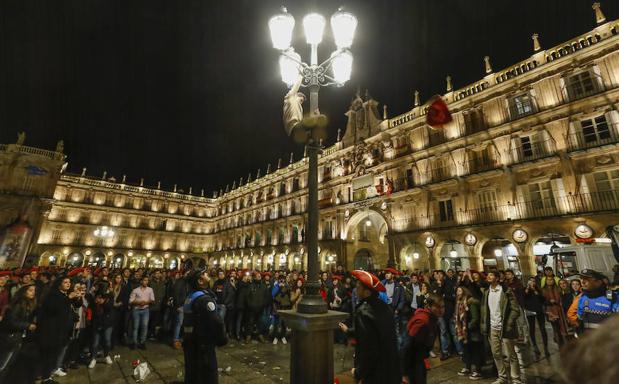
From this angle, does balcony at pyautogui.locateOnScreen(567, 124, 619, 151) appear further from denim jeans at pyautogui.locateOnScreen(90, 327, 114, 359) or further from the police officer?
denim jeans at pyautogui.locateOnScreen(90, 327, 114, 359)

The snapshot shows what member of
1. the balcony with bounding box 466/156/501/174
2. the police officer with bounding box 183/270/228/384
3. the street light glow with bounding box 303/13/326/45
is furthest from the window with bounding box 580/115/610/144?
the police officer with bounding box 183/270/228/384

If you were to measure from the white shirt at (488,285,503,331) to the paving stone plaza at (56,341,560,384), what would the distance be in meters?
1.11

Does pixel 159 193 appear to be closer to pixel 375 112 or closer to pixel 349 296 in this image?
pixel 375 112

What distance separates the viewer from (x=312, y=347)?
365 cm

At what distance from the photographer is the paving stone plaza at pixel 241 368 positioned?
5391 millimetres

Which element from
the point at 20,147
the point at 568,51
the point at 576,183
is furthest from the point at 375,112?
the point at 20,147

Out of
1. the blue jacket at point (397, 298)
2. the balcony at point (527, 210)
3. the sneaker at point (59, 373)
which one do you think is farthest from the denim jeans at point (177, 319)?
the balcony at point (527, 210)

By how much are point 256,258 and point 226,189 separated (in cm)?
2070

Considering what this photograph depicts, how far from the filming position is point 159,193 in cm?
4931

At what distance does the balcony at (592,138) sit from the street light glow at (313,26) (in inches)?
641

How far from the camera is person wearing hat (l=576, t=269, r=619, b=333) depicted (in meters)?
4.52

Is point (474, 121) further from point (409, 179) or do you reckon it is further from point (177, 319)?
point (177, 319)

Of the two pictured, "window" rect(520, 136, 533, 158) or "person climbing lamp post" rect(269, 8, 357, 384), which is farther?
"window" rect(520, 136, 533, 158)

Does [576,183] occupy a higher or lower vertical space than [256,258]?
higher
